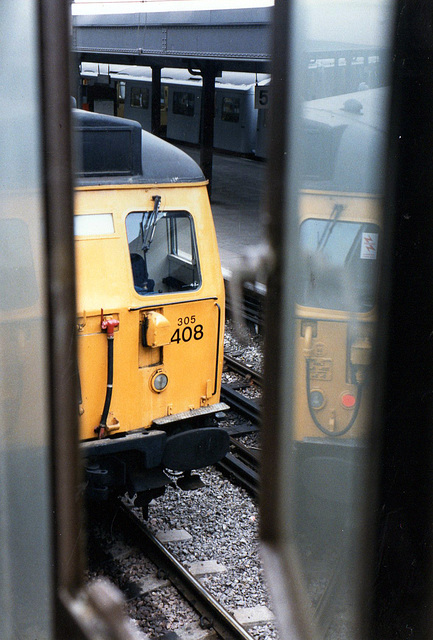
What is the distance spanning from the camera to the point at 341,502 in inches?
37.5

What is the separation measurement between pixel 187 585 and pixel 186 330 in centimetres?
151

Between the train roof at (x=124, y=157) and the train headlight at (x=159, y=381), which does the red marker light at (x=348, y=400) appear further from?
the train headlight at (x=159, y=381)

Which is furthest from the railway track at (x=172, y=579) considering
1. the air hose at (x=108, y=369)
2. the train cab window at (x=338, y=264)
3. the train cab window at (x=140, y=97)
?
the train cab window at (x=140, y=97)

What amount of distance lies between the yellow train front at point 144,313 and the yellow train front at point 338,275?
11.0 feet

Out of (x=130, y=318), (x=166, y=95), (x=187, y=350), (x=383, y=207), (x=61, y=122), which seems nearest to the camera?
(x=383, y=207)

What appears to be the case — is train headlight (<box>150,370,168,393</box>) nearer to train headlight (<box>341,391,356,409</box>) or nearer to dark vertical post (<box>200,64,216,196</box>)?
train headlight (<box>341,391,356,409</box>)

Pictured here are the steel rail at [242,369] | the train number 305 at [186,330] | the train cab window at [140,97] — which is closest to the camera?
the train number 305 at [186,330]

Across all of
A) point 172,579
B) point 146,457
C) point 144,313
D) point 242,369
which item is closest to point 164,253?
point 144,313

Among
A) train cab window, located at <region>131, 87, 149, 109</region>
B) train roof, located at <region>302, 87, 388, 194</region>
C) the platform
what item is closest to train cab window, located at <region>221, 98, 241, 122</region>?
the platform

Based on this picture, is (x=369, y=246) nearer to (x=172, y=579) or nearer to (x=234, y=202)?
(x=172, y=579)

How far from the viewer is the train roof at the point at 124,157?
427 cm

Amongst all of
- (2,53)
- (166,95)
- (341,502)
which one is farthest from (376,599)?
(166,95)

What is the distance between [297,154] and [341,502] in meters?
0.43

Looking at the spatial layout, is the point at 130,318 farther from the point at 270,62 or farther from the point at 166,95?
the point at 166,95
